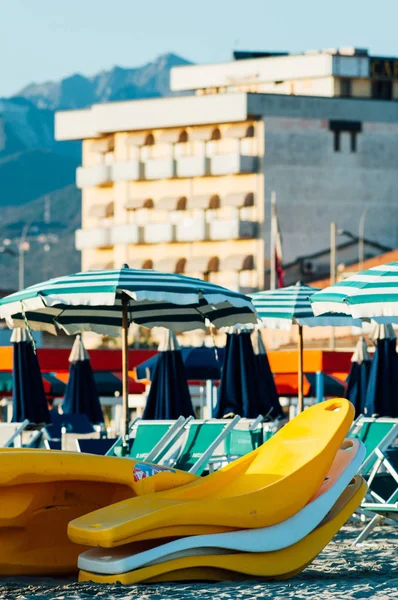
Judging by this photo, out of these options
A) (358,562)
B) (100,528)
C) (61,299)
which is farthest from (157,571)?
(61,299)

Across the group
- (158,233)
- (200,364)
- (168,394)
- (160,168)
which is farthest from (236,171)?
(168,394)

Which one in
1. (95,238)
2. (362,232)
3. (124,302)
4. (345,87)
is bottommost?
(124,302)

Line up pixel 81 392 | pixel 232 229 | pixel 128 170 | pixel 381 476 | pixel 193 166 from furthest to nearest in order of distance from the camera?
pixel 128 170 < pixel 193 166 < pixel 232 229 < pixel 81 392 < pixel 381 476


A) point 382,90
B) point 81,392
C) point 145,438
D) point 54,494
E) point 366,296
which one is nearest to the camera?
point 54,494

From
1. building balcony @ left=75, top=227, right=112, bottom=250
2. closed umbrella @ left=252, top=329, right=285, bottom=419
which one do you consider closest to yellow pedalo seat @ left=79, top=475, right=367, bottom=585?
closed umbrella @ left=252, top=329, right=285, bottom=419

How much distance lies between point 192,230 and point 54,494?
223ft

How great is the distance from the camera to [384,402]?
19000 millimetres

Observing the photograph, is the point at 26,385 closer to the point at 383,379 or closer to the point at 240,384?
the point at 240,384

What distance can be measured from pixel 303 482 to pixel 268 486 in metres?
0.27

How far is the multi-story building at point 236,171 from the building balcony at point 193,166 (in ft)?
0.17

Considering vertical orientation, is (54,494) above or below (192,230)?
below

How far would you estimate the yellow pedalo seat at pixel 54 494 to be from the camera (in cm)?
1092

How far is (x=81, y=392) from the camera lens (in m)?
23.4

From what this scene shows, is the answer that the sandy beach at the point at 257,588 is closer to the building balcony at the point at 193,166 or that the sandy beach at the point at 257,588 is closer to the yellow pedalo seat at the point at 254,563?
the yellow pedalo seat at the point at 254,563
